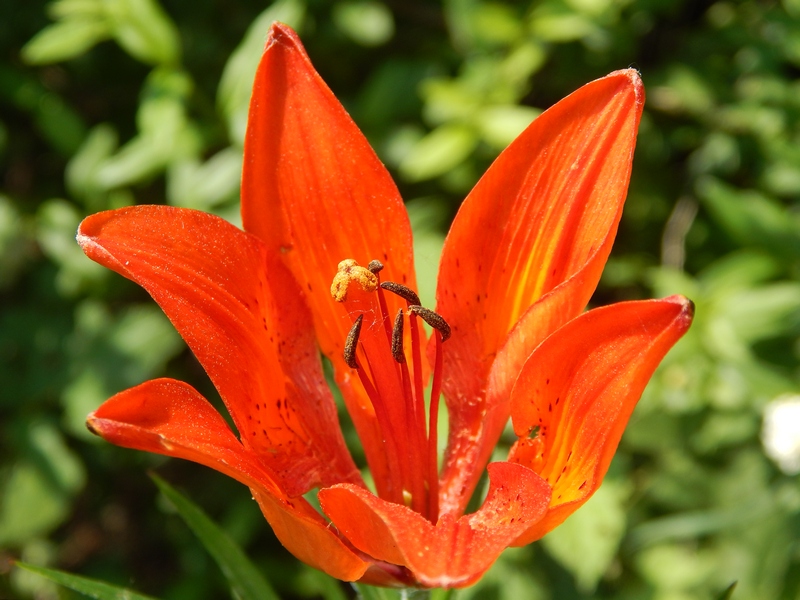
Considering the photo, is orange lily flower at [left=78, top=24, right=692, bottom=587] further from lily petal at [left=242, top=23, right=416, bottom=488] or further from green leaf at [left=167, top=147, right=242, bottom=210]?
green leaf at [left=167, top=147, right=242, bottom=210]

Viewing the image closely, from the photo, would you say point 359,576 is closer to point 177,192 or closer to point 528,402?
point 528,402

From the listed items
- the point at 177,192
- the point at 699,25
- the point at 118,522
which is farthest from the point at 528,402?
the point at 699,25

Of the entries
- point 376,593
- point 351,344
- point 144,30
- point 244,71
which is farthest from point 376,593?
point 144,30

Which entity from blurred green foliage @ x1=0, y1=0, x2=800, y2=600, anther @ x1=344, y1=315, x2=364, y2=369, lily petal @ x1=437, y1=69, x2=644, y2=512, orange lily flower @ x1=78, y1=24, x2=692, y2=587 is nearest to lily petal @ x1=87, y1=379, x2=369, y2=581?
orange lily flower @ x1=78, y1=24, x2=692, y2=587

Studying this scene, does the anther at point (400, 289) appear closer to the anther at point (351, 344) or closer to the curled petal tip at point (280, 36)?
the anther at point (351, 344)

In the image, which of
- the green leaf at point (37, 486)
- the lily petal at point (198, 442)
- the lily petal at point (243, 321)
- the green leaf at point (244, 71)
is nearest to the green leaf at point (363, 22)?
the green leaf at point (244, 71)

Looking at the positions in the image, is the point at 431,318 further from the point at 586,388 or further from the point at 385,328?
the point at 586,388

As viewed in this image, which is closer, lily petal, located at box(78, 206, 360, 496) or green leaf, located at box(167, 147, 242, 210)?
lily petal, located at box(78, 206, 360, 496)
